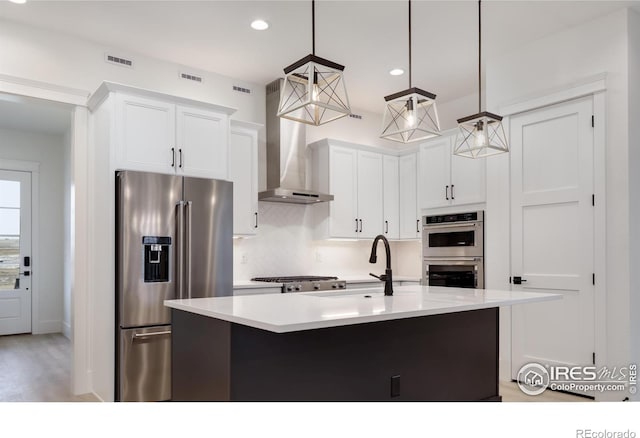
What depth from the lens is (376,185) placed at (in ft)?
18.6

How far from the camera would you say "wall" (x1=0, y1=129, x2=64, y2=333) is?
22.5ft

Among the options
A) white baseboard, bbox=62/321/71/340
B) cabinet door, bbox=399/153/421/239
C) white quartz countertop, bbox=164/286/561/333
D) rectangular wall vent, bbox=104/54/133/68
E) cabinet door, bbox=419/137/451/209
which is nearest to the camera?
white quartz countertop, bbox=164/286/561/333

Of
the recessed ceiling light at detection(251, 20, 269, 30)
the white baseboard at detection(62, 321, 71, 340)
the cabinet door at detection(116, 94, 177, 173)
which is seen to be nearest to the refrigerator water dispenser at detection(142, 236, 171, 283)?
the cabinet door at detection(116, 94, 177, 173)

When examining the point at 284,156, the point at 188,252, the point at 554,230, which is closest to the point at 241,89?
the point at 284,156

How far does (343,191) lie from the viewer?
5.40 m

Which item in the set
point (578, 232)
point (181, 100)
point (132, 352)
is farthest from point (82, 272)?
point (578, 232)

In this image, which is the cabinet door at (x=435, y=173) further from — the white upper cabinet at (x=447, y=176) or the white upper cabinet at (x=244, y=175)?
the white upper cabinet at (x=244, y=175)

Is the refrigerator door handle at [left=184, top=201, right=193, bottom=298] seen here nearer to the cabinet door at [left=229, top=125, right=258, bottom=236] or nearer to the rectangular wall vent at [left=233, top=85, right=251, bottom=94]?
the cabinet door at [left=229, top=125, right=258, bottom=236]

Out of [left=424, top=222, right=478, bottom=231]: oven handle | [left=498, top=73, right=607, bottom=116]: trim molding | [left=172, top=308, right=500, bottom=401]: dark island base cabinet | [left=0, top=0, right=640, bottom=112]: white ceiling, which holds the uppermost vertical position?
[left=0, top=0, right=640, bottom=112]: white ceiling

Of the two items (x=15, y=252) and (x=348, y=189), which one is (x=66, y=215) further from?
(x=348, y=189)

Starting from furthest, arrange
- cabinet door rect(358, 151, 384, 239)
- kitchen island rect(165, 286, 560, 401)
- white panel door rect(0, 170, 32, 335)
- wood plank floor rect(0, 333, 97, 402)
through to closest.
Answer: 1. white panel door rect(0, 170, 32, 335)
2. cabinet door rect(358, 151, 384, 239)
3. wood plank floor rect(0, 333, 97, 402)
4. kitchen island rect(165, 286, 560, 401)

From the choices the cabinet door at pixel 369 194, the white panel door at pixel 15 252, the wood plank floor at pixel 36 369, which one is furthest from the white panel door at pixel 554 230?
the white panel door at pixel 15 252

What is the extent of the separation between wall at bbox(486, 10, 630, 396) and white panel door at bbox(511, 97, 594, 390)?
0.13m

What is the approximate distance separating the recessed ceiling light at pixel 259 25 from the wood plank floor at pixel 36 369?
3.13 m
